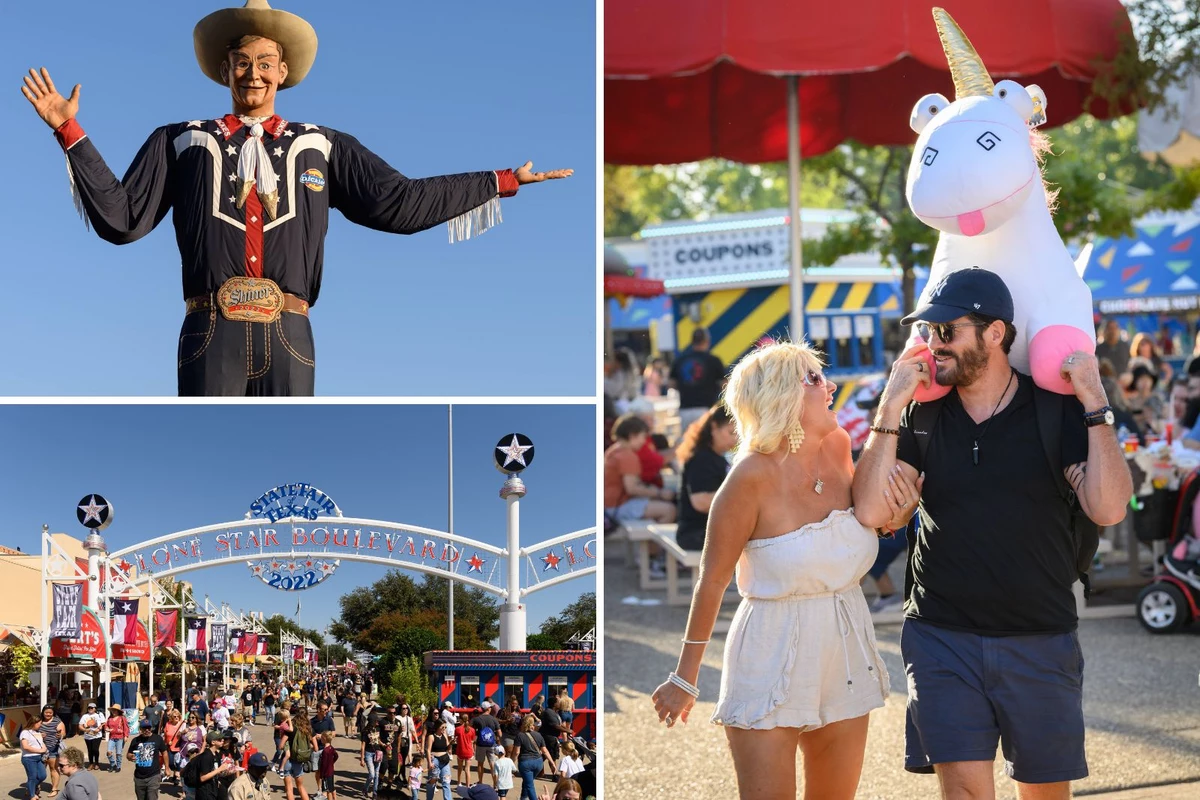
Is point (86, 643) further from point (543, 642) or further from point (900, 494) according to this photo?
point (900, 494)

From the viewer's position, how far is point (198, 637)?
3.89 m

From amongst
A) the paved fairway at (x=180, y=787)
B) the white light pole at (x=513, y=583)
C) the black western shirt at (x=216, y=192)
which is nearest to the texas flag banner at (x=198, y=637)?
the paved fairway at (x=180, y=787)

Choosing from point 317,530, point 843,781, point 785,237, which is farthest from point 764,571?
point 785,237

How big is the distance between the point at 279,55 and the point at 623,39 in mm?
3244

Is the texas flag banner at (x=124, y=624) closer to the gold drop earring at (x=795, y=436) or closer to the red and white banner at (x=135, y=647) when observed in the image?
the red and white banner at (x=135, y=647)

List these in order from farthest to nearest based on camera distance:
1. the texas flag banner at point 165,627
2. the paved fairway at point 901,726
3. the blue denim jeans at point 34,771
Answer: the paved fairway at point 901,726 < the texas flag banner at point 165,627 < the blue denim jeans at point 34,771

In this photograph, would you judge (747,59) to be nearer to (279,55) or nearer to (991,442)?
(279,55)

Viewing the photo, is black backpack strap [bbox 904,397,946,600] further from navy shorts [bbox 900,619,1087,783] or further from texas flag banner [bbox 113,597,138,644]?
texas flag banner [bbox 113,597,138,644]

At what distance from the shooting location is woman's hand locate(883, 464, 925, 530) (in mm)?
3283

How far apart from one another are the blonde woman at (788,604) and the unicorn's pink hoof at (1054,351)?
44cm

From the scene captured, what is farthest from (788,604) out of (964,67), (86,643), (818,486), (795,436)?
(86,643)

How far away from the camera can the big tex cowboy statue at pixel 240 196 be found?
351cm

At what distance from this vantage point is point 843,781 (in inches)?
129

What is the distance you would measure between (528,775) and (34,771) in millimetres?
1464
